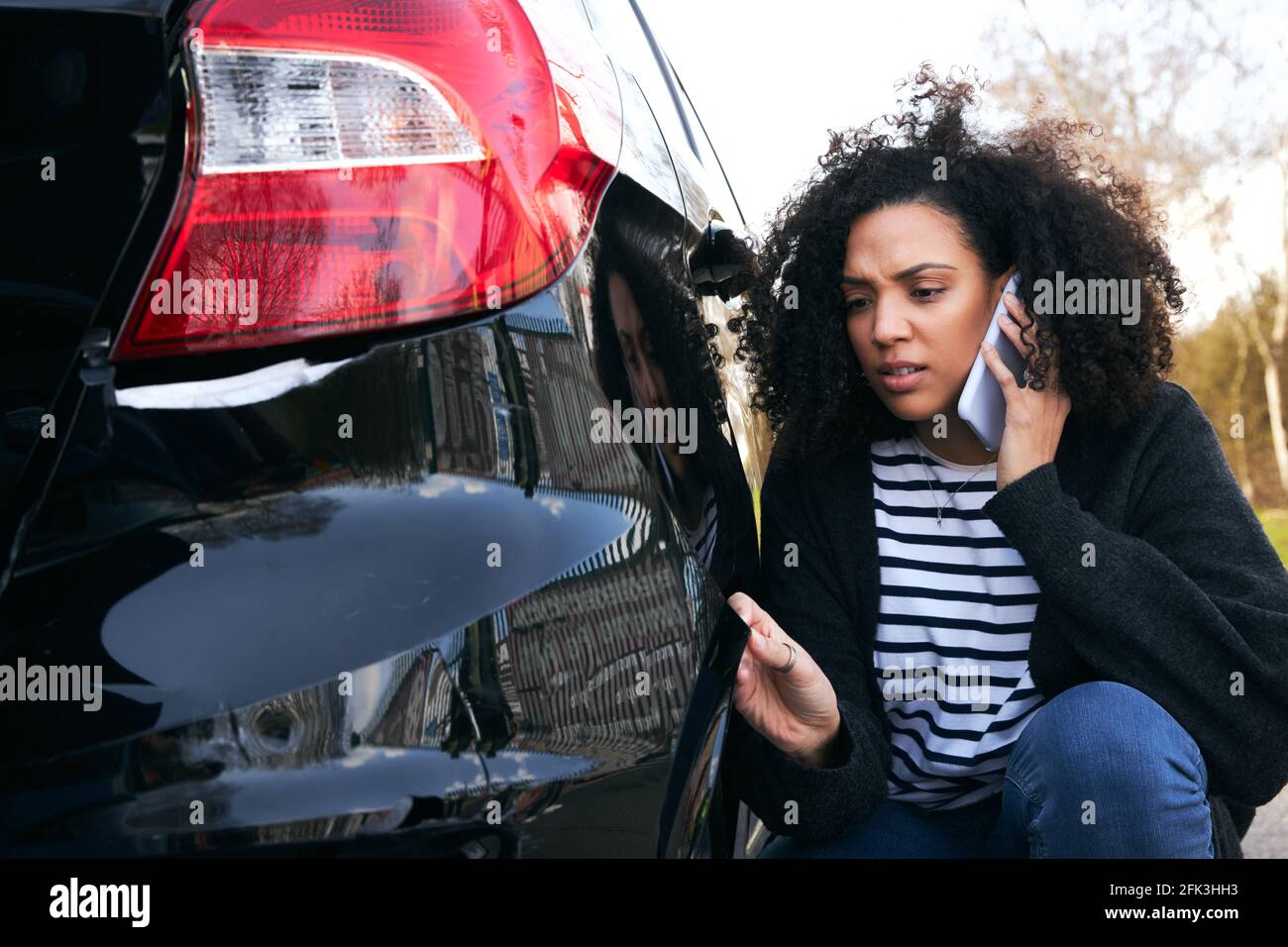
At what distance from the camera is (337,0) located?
1.00 metres

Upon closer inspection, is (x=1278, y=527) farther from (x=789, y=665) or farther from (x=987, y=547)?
(x=789, y=665)

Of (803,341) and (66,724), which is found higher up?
(803,341)

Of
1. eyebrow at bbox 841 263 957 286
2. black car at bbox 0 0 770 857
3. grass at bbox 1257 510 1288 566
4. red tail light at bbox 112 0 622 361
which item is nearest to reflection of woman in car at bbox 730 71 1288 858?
eyebrow at bbox 841 263 957 286

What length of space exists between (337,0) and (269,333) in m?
0.28

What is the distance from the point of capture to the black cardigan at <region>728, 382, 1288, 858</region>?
1.51 meters

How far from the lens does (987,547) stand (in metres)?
1.71

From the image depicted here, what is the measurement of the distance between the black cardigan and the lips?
195mm

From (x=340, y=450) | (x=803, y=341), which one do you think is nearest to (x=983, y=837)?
(x=803, y=341)

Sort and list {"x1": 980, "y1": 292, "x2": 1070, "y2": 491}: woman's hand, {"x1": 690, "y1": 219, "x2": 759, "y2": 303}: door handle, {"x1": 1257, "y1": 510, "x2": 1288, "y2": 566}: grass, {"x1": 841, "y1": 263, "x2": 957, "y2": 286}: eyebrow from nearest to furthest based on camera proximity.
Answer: {"x1": 690, "y1": 219, "x2": 759, "y2": 303}: door handle → {"x1": 980, "y1": 292, "x2": 1070, "y2": 491}: woman's hand → {"x1": 841, "y1": 263, "x2": 957, "y2": 286}: eyebrow → {"x1": 1257, "y1": 510, "x2": 1288, "y2": 566}: grass

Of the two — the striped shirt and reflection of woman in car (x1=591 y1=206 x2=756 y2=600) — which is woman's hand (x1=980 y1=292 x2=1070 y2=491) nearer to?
the striped shirt

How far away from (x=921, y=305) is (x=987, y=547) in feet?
1.13
